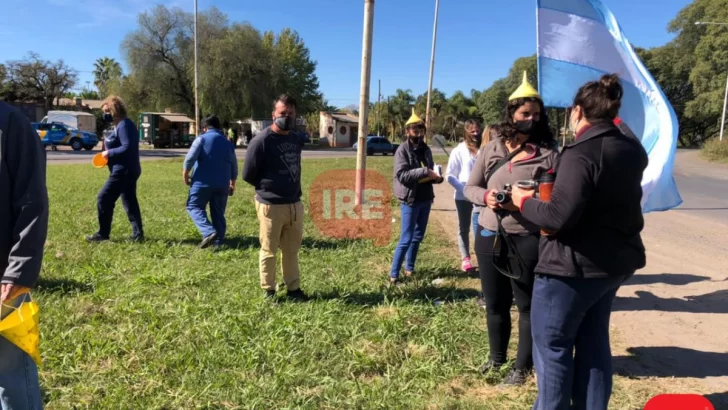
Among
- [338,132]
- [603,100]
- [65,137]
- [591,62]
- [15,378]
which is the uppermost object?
[338,132]

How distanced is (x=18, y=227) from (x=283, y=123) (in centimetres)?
257

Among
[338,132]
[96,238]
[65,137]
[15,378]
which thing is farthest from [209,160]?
[338,132]

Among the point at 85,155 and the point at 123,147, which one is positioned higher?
the point at 123,147

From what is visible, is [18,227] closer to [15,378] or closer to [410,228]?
[15,378]

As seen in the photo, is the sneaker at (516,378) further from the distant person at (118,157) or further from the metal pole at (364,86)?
the metal pole at (364,86)

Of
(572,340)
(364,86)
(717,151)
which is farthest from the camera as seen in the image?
(717,151)

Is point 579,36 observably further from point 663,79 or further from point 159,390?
point 663,79

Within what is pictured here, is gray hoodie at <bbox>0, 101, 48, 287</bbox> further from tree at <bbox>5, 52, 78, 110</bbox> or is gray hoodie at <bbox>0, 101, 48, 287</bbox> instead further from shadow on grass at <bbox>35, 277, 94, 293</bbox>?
tree at <bbox>5, 52, 78, 110</bbox>

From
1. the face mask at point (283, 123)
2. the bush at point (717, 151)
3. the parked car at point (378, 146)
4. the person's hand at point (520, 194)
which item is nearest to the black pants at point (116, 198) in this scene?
the face mask at point (283, 123)

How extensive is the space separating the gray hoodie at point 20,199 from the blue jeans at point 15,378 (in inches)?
6.6

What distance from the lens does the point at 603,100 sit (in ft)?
7.26

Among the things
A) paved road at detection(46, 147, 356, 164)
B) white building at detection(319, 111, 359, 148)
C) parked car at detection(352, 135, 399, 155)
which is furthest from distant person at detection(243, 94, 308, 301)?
white building at detection(319, 111, 359, 148)

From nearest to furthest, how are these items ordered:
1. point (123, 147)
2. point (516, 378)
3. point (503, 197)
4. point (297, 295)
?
point (503, 197) < point (516, 378) < point (297, 295) < point (123, 147)

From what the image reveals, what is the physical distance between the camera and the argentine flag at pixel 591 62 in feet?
13.6
